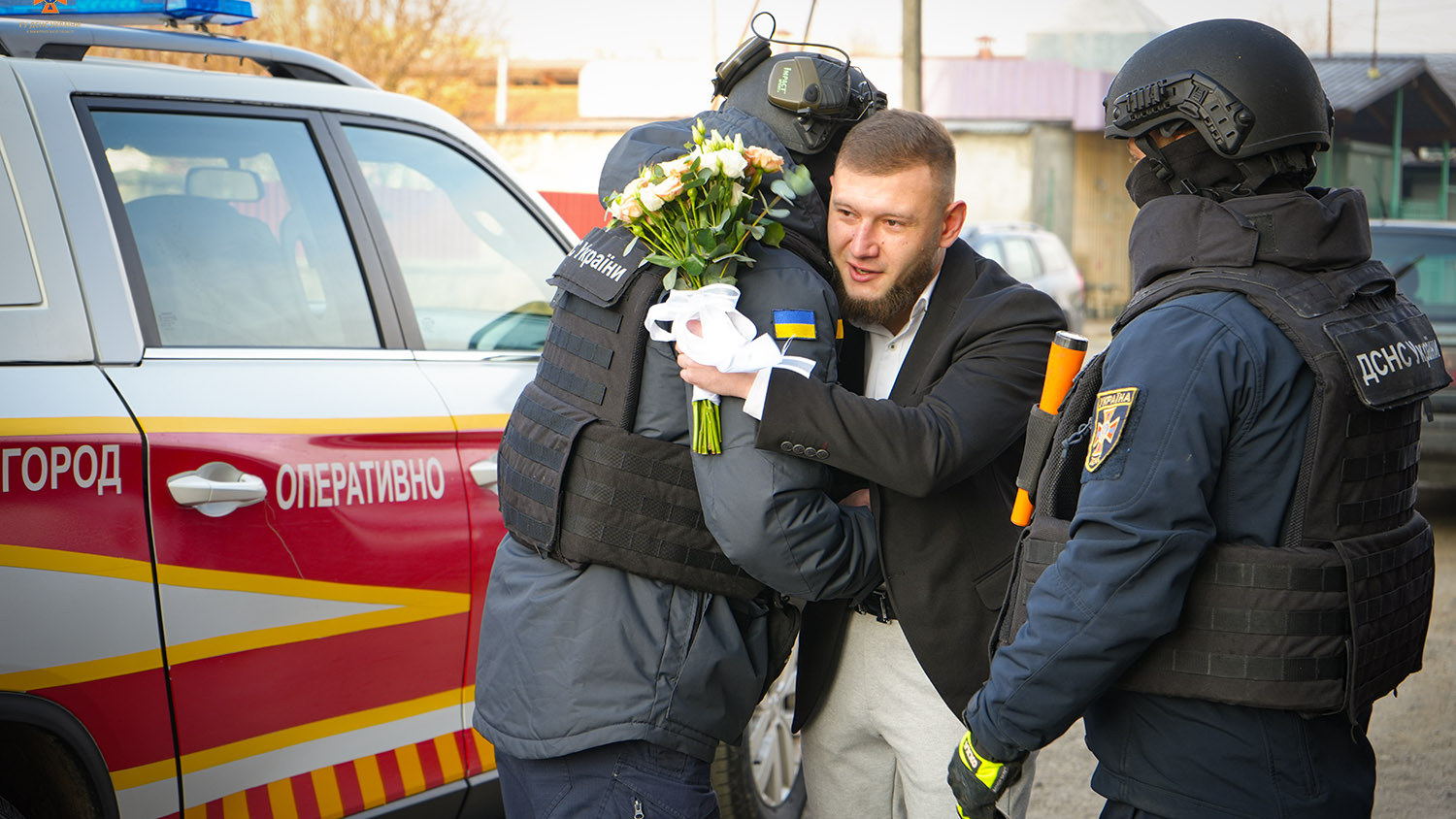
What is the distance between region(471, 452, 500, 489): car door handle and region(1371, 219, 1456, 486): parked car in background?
670 cm

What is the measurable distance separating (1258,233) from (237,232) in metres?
2.32

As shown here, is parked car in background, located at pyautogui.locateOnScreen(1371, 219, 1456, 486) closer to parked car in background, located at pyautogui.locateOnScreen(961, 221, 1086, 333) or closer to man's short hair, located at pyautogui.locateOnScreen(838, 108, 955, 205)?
man's short hair, located at pyautogui.locateOnScreen(838, 108, 955, 205)

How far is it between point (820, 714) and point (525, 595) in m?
0.80

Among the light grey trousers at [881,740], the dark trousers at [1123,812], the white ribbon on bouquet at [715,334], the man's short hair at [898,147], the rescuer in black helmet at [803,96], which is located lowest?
the light grey trousers at [881,740]

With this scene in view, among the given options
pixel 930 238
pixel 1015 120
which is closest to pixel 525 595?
pixel 930 238

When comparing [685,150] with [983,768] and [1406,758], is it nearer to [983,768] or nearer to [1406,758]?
[983,768]

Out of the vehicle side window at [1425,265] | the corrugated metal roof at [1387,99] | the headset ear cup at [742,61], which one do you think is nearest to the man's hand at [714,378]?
the headset ear cup at [742,61]

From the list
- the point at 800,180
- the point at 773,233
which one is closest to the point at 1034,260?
the point at 800,180

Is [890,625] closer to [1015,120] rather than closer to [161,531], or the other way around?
[161,531]

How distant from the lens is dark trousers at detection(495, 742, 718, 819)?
221 cm

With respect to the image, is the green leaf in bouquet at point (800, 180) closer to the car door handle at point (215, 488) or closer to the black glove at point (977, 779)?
the black glove at point (977, 779)

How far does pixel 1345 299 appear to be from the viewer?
1.94 meters

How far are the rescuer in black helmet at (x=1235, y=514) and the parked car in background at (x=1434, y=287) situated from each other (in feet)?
21.5

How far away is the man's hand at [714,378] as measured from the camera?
2.15 m
